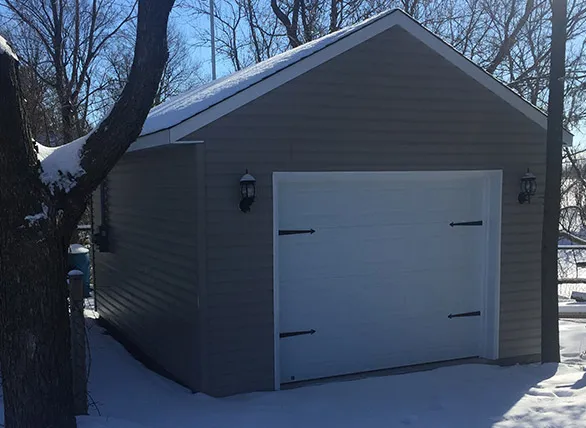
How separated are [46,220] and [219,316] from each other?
2.13 metres

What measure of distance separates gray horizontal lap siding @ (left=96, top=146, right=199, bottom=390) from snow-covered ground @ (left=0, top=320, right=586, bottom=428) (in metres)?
A: 0.45

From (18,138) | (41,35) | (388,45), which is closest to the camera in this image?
(18,138)

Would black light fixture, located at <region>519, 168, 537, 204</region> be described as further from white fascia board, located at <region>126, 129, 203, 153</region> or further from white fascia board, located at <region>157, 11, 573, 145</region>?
white fascia board, located at <region>126, 129, 203, 153</region>

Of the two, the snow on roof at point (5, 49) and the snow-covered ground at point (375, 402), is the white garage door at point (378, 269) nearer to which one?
the snow-covered ground at point (375, 402)

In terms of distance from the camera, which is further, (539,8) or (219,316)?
(539,8)

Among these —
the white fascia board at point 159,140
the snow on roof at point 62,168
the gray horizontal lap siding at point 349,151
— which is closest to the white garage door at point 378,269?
the gray horizontal lap siding at point 349,151

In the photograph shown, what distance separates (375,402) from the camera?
16.9ft

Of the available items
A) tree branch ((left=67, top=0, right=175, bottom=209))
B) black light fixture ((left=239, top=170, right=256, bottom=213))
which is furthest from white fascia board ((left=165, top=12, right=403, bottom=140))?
tree branch ((left=67, top=0, right=175, bottom=209))

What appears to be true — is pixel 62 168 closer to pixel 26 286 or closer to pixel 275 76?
pixel 26 286

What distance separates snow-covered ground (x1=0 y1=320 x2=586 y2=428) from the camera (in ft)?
15.1

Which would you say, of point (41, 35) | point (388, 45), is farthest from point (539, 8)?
point (41, 35)

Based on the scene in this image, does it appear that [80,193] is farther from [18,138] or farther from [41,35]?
[41,35]

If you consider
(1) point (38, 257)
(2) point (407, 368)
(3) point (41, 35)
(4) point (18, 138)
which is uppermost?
(3) point (41, 35)

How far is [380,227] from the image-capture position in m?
6.25
